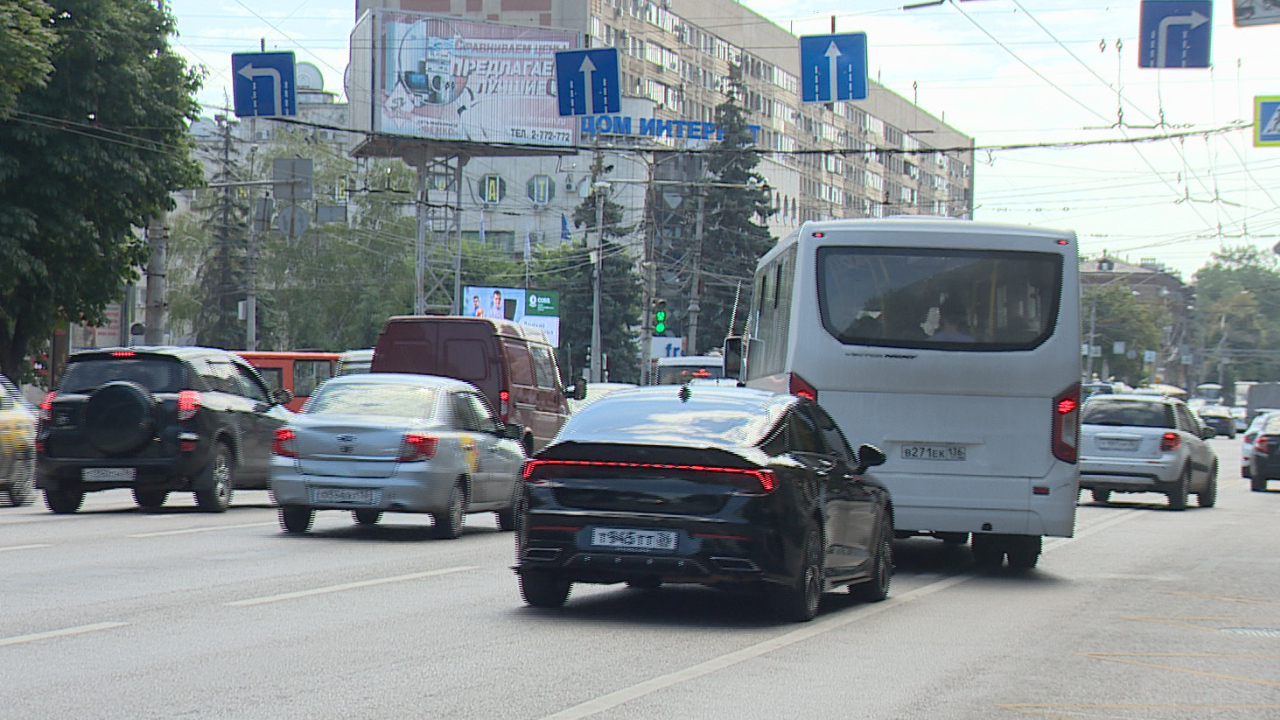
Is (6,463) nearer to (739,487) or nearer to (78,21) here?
(739,487)

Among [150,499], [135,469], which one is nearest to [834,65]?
[150,499]

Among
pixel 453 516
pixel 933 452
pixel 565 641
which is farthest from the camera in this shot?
pixel 453 516

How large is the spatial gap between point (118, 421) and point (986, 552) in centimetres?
931

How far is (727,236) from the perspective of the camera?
95375mm

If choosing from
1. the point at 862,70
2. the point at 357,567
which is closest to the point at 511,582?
the point at 357,567

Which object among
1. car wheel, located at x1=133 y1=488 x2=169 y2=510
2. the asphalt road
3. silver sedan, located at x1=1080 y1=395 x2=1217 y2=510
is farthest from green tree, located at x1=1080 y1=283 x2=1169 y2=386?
the asphalt road

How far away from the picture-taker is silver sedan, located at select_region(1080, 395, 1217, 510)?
92.6 ft

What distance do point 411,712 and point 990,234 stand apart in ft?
30.0

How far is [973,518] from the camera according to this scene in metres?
15.2

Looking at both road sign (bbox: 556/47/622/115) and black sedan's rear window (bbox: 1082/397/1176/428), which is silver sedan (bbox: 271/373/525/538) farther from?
road sign (bbox: 556/47/622/115)

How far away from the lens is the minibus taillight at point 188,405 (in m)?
20.6

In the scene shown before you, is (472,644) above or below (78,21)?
below

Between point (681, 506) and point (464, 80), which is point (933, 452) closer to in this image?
point (681, 506)

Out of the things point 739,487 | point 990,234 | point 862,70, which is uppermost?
point 862,70
